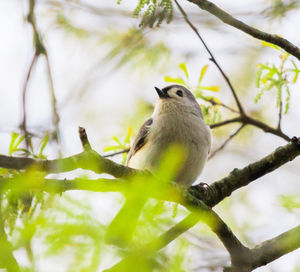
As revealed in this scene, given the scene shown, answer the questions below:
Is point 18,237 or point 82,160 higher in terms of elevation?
point 82,160

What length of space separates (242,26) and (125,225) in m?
1.76

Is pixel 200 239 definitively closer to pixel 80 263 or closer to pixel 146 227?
pixel 146 227

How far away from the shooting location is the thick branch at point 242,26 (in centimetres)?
247

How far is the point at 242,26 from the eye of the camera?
2594 millimetres

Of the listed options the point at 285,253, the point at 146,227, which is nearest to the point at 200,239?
the point at 285,253

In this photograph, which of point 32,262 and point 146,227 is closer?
point 32,262

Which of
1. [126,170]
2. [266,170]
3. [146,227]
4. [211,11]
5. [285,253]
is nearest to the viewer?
[146,227]

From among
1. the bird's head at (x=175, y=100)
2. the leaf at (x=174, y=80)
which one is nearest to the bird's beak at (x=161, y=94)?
the bird's head at (x=175, y=100)

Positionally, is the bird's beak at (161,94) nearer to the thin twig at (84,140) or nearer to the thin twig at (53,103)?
the thin twig at (53,103)

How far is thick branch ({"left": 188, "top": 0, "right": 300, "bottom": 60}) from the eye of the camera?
247 cm

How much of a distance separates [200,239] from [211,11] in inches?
66.7

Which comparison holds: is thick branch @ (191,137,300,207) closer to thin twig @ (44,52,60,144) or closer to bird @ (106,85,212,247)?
bird @ (106,85,212,247)

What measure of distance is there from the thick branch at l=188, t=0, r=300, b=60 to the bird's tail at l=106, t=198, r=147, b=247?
4.65ft

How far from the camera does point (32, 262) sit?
131 cm
